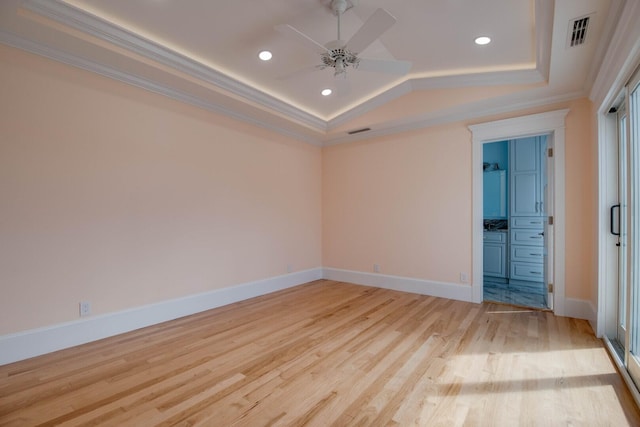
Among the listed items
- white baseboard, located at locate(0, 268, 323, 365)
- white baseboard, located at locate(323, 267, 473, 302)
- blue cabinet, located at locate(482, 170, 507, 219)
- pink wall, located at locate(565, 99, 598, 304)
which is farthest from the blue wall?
white baseboard, located at locate(0, 268, 323, 365)

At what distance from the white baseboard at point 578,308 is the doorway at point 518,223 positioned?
1283mm

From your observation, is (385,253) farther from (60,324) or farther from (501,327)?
(60,324)

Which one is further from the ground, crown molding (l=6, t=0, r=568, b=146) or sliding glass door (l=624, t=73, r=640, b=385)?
crown molding (l=6, t=0, r=568, b=146)

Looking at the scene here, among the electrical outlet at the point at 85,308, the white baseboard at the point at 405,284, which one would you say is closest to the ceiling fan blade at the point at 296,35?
the electrical outlet at the point at 85,308

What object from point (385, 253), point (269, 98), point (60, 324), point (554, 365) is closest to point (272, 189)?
point (269, 98)

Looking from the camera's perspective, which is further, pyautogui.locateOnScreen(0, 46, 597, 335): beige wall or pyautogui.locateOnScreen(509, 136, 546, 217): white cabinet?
pyautogui.locateOnScreen(509, 136, 546, 217): white cabinet

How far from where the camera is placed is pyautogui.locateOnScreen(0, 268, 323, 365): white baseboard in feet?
8.09

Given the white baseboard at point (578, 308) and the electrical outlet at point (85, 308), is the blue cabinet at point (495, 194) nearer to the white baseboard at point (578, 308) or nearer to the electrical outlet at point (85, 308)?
the white baseboard at point (578, 308)

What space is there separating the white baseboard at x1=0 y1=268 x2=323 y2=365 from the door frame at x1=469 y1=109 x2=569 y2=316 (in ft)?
10.3

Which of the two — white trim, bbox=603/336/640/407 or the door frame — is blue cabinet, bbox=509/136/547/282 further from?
white trim, bbox=603/336/640/407

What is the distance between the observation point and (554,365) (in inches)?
91.6

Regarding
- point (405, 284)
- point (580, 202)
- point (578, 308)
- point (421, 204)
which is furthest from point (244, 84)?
point (578, 308)

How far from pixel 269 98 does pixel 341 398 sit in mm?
3575

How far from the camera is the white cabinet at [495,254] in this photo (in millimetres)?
5406
